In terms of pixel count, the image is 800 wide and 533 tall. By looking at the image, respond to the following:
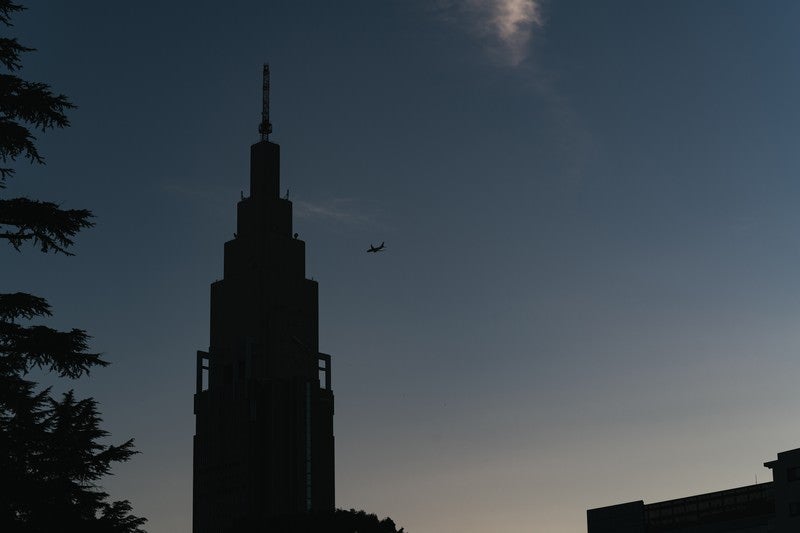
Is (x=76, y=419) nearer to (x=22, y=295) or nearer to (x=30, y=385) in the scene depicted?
(x=30, y=385)

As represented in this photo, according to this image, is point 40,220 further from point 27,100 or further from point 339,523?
point 339,523

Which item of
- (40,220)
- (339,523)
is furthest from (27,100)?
(339,523)

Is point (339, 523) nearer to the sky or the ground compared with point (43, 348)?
nearer to the sky

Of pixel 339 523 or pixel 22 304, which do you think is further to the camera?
pixel 339 523

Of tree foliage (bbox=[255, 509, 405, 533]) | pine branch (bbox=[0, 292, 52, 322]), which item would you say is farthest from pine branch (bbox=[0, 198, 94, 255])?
tree foliage (bbox=[255, 509, 405, 533])

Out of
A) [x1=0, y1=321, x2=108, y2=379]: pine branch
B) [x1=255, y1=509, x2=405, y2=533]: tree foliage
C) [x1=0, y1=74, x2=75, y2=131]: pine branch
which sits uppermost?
[x1=255, y1=509, x2=405, y2=533]: tree foliage

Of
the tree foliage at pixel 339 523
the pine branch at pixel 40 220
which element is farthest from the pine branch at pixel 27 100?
the tree foliage at pixel 339 523

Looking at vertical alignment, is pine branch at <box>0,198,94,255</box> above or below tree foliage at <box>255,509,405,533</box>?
below

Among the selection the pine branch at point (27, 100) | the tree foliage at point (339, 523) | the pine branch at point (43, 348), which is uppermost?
the tree foliage at point (339, 523)

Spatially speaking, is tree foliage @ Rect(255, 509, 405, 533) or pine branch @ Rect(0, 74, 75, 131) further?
tree foliage @ Rect(255, 509, 405, 533)

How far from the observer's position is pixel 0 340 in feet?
101

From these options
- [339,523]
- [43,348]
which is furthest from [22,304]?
[339,523]

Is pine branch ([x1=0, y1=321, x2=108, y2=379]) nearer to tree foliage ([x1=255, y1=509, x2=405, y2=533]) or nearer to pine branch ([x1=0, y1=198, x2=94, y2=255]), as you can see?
pine branch ([x1=0, y1=198, x2=94, y2=255])

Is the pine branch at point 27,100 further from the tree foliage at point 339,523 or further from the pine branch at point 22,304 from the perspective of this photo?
the tree foliage at point 339,523
